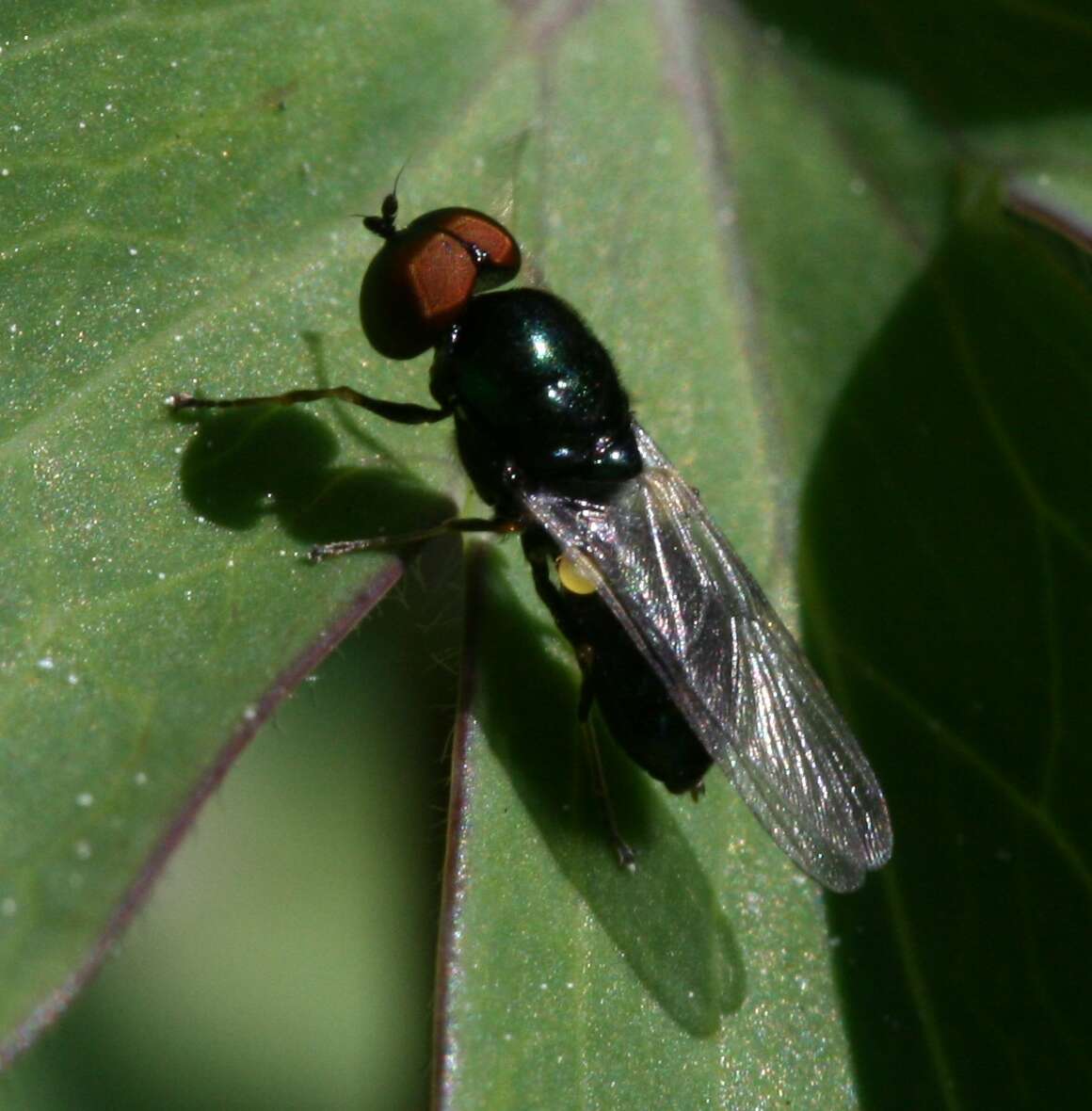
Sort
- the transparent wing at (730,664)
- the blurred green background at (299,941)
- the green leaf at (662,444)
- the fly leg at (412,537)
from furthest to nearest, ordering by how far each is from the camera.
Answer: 1. the blurred green background at (299,941)
2. the transparent wing at (730,664)
3. the fly leg at (412,537)
4. the green leaf at (662,444)

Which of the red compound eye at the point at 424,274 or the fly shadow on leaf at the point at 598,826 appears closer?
the fly shadow on leaf at the point at 598,826

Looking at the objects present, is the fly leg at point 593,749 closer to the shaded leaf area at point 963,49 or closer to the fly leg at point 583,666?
the fly leg at point 583,666

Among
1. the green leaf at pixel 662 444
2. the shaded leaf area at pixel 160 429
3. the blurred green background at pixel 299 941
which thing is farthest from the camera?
the blurred green background at pixel 299 941

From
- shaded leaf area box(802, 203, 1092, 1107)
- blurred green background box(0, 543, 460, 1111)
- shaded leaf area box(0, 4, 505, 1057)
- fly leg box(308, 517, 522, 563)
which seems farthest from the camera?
blurred green background box(0, 543, 460, 1111)

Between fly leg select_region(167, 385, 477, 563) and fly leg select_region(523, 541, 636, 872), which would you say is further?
fly leg select_region(523, 541, 636, 872)

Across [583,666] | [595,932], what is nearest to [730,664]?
[583,666]

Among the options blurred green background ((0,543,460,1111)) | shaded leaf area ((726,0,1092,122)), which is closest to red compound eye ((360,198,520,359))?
blurred green background ((0,543,460,1111))

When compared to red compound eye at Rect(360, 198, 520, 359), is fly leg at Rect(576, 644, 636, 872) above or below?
below

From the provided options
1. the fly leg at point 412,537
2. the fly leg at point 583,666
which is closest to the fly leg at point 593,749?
the fly leg at point 583,666

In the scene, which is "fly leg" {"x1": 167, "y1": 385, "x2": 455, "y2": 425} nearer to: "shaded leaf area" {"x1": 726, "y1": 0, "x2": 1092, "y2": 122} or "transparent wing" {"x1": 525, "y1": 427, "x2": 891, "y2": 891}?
"transparent wing" {"x1": 525, "y1": 427, "x2": 891, "y2": 891}
